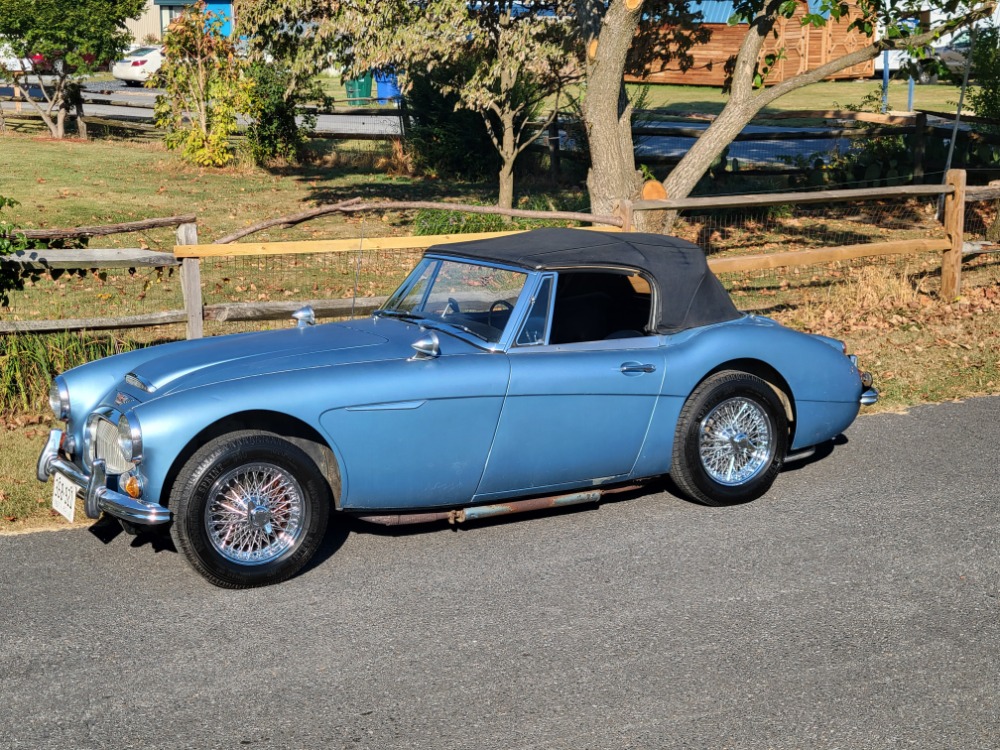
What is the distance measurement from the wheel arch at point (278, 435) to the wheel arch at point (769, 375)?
215 cm

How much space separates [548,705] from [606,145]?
10141 mm

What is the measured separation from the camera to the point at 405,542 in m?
5.63

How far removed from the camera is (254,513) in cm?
499

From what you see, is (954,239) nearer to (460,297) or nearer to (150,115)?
(460,297)

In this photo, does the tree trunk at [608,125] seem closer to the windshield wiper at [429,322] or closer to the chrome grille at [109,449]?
the windshield wiper at [429,322]

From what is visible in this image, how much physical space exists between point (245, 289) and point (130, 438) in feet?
25.1

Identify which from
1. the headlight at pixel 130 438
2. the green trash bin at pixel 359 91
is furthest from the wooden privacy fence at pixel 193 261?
the green trash bin at pixel 359 91

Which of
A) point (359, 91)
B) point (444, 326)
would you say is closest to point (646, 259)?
point (444, 326)

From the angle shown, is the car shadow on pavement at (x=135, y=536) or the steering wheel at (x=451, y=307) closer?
the car shadow on pavement at (x=135, y=536)

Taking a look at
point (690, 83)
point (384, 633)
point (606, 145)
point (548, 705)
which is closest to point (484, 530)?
point (384, 633)

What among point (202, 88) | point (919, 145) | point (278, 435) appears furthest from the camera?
point (202, 88)

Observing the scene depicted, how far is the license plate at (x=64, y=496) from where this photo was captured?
5.15 m

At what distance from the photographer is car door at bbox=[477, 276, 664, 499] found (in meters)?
5.47

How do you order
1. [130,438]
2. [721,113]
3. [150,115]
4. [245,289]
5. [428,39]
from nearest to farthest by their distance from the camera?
[130,438] < [245,289] < [721,113] < [428,39] < [150,115]
